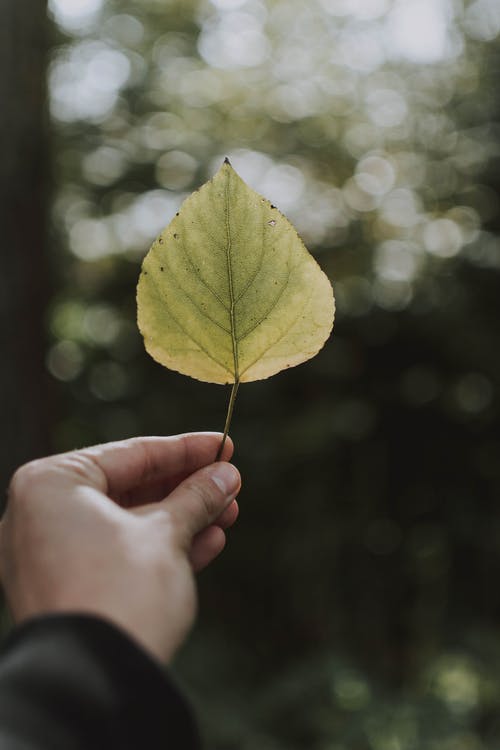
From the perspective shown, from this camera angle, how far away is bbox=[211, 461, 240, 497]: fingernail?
75 cm

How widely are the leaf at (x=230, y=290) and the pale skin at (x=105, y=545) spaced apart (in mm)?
136

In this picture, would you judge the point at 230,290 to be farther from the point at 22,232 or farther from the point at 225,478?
the point at 22,232

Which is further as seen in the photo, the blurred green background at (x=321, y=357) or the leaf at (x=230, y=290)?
the blurred green background at (x=321, y=357)

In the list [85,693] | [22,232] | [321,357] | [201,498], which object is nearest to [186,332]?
[201,498]

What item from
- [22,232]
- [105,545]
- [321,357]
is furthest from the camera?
[321,357]

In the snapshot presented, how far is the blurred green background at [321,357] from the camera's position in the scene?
264 centimetres

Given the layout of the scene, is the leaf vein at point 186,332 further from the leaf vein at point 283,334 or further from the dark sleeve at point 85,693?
the dark sleeve at point 85,693

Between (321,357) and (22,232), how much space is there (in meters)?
1.51

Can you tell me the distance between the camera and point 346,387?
3410 millimetres

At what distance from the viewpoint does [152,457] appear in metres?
0.83

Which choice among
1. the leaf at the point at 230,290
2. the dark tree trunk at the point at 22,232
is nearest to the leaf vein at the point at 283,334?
the leaf at the point at 230,290

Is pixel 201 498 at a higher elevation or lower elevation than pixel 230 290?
lower

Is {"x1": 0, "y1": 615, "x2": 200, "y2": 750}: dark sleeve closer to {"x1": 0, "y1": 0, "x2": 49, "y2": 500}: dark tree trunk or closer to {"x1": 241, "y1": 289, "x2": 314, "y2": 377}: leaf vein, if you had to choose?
{"x1": 241, "y1": 289, "x2": 314, "y2": 377}: leaf vein

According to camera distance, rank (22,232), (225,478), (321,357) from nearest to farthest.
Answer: (225,478), (22,232), (321,357)
